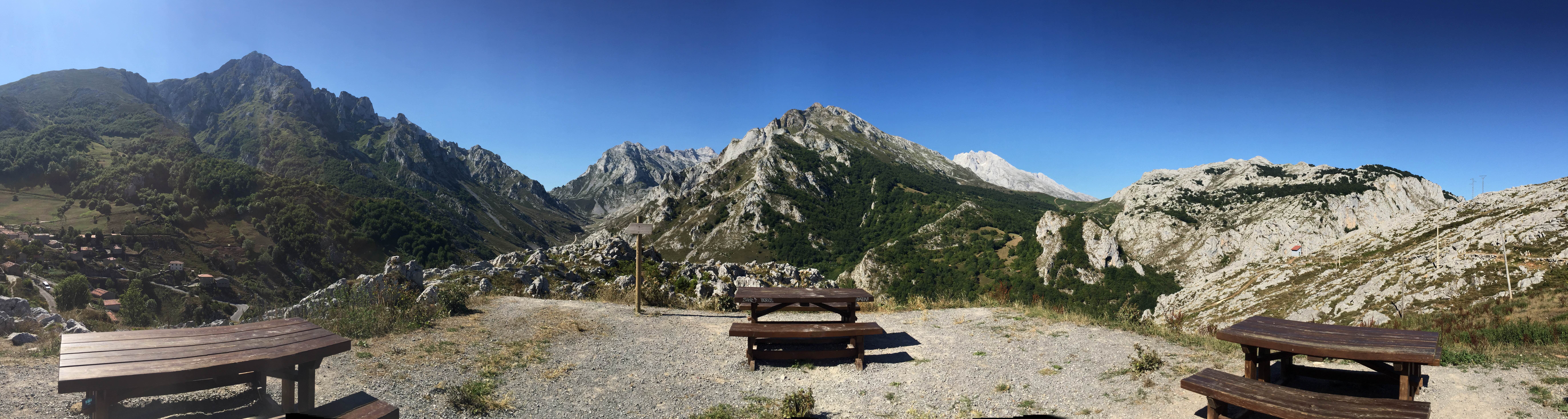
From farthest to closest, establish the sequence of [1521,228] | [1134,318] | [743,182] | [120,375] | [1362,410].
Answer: [743,182] < [1521,228] < [1134,318] < [1362,410] < [120,375]

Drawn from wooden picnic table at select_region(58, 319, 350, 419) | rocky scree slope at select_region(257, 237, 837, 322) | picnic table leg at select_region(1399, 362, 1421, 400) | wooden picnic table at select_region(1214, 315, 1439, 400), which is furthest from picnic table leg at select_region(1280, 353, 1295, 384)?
wooden picnic table at select_region(58, 319, 350, 419)

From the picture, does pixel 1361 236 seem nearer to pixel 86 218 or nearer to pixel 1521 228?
pixel 1521 228

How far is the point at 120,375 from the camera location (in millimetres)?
3891

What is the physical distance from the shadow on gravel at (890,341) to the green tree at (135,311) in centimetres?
1644

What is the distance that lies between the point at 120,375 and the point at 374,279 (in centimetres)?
1144

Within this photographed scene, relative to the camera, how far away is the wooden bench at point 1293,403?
4656mm

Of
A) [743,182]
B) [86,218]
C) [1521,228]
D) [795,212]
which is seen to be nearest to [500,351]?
[1521,228]

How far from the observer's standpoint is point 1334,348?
5.43 meters

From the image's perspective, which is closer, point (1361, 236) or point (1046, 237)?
point (1361, 236)

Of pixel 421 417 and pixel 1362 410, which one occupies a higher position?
pixel 1362 410

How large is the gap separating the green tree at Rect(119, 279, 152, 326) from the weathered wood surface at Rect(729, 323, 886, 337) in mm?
14365

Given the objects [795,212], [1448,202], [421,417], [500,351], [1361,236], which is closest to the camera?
[421,417]

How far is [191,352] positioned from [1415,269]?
38.3m

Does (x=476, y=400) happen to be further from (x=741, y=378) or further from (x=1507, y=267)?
(x=1507, y=267)
